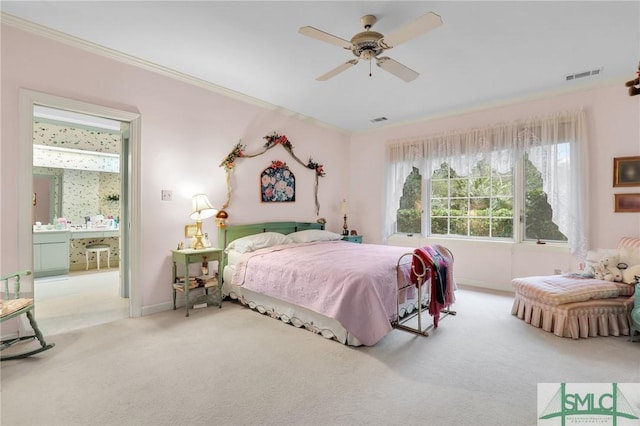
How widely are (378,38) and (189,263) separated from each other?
2991mm

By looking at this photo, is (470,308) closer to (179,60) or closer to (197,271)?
(197,271)

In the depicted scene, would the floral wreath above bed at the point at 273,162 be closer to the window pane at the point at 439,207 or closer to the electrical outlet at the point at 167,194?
the electrical outlet at the point at 167,194

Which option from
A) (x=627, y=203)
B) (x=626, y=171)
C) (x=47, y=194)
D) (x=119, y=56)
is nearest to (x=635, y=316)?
(x=627, y=203)

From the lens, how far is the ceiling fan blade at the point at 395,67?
2590 millimetres

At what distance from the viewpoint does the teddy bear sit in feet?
10.2

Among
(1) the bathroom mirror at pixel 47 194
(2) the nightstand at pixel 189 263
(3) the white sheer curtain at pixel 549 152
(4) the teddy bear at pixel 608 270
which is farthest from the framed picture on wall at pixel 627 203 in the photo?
(1) the bathroom mirror at pixel 47 194

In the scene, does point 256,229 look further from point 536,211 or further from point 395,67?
point 536,211

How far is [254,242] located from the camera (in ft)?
13.0

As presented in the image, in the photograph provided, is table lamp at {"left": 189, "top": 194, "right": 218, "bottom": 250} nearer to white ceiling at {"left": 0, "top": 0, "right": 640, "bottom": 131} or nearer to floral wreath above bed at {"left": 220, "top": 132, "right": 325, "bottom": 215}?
floral wreath above bed at {"left": 220, "top": 132, "right": 325, "bottom": 215}

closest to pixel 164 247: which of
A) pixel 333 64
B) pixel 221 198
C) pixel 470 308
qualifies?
pixel 221 198

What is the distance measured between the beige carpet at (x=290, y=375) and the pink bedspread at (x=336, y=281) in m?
0.27

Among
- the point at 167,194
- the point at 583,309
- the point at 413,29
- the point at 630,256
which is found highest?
the point at 413,29

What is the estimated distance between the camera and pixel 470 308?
3641 mm

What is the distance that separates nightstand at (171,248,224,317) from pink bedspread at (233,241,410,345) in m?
0.26
